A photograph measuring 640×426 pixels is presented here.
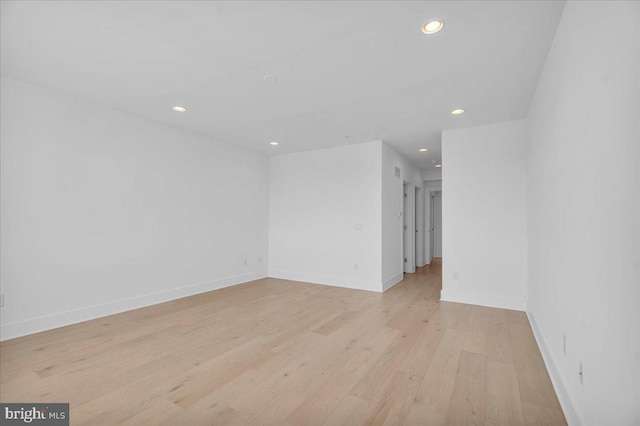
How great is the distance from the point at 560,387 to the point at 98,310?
457 centimetres

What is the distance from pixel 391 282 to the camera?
527 centimetres

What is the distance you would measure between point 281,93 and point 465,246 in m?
3.32

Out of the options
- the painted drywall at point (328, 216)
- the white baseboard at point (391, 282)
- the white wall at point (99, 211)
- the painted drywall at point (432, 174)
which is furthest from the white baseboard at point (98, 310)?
the painted drywall at point (432, 174)

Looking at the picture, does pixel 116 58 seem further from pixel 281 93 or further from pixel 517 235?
pixel 517 235

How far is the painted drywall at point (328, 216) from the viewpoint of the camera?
16.5 feet

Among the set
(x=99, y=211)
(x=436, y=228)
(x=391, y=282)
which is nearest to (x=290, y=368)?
(x=99, y=211)

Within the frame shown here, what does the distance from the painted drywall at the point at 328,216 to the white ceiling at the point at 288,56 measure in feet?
4.64

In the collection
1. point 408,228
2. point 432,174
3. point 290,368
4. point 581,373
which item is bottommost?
point 290,368

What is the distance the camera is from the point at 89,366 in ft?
7.63

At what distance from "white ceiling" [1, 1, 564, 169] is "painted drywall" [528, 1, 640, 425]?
48 cm

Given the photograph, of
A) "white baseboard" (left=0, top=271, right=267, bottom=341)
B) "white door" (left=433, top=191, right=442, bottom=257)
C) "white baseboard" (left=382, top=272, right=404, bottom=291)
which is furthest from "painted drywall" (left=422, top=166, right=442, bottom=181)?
"white baseboard" (left=0, top=271, right=267, bottom=341)

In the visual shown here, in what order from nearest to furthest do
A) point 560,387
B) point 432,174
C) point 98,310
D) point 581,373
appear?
point 581,373 → point 560,387 → point 98,310 → point 432,174

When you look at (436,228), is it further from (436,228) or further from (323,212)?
(323,212)

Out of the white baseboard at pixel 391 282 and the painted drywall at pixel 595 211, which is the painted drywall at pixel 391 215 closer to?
the white baseboard at pixel 391 282
